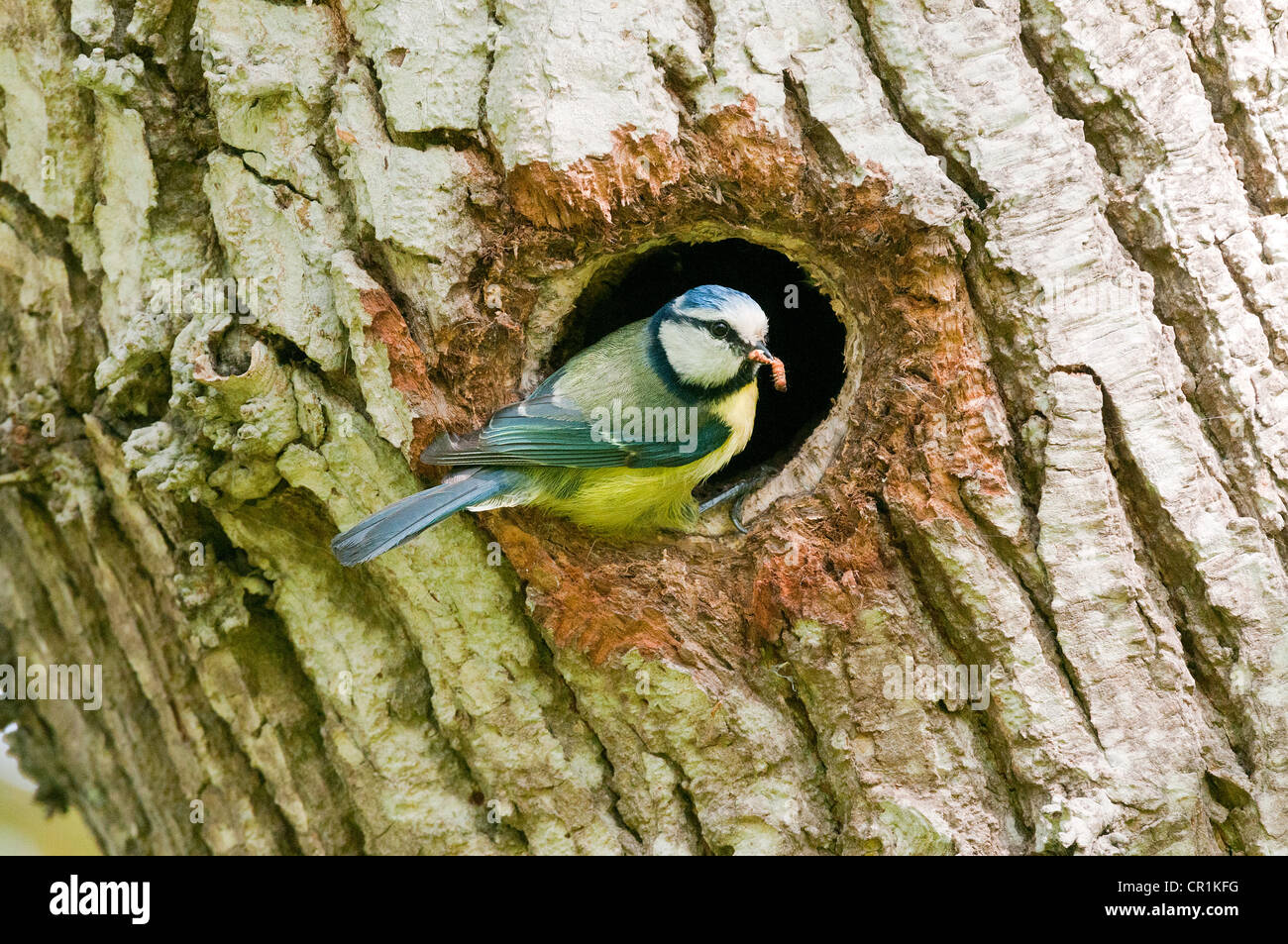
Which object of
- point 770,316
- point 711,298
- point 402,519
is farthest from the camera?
point 770,316

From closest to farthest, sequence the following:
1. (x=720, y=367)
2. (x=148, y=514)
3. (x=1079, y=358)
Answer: (x=1079, y=358) < (x=148, y=514) < (x=720, y=367)

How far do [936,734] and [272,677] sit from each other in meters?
1.74

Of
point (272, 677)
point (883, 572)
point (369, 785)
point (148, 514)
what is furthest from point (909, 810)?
point (148, 514)

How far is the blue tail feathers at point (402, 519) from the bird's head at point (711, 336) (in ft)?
3.06

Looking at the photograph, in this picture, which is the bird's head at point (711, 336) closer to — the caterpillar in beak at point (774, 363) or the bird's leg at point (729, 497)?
the caterpillar in beak at point (774, 363)

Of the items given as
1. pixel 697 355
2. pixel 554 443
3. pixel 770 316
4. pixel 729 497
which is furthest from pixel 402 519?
pixel 770 316

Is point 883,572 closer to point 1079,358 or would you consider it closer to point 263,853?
point 1079,358

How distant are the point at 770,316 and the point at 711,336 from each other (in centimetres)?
109

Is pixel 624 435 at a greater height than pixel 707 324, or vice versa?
pixel 707 324

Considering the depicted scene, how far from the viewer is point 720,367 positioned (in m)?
3.09

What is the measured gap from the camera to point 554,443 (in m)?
2.70

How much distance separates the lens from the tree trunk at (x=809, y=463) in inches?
87.7

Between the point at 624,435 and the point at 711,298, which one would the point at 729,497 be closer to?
the point at 624,435

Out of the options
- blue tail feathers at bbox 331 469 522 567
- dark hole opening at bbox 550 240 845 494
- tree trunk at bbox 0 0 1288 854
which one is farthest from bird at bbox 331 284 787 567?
dark hole opening at bbox 550 240 845 494
